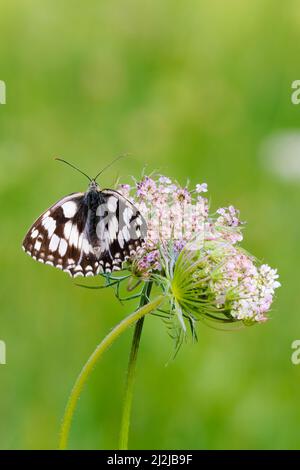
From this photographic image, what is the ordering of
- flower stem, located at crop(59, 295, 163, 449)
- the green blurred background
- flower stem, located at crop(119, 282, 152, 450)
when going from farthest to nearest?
the green blurred background < flower stem, located at crop(119, 282, 152, 450) < flower stem, located at crop(59, 295, 163, 449)

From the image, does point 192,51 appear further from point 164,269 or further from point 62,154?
point 164,269

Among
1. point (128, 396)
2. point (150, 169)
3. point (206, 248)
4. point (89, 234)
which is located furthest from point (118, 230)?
point (150, 169)

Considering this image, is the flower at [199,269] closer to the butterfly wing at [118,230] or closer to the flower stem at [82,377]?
the butterfly wing at [118,230]

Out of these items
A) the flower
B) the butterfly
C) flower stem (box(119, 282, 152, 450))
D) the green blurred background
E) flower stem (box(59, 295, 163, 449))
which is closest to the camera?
flower stem (box(59, 295, 163, 449))

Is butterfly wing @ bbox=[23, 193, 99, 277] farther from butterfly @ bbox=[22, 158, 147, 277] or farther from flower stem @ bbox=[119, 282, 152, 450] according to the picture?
flower stem @ bbox=[119, 282, 152, 450]

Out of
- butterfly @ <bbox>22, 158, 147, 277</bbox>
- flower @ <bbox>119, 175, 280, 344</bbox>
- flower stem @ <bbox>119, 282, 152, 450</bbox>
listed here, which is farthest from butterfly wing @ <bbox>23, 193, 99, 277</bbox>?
flower stem @ <bbox>119, 282, 152, 450</bbox>

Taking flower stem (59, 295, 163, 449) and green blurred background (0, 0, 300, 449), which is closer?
flower stem (59, 295, 163, 449)

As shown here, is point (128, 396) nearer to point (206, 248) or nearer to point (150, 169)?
point (206, 248)
